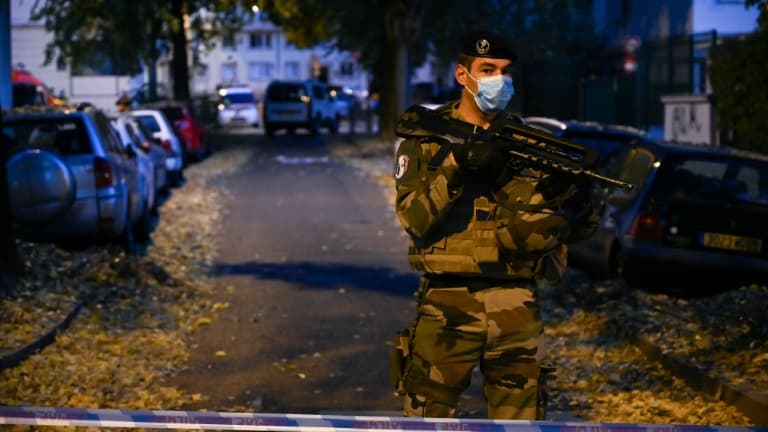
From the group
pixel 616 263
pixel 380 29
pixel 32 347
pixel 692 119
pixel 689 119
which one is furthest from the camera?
pixel 380 29

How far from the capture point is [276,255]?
15.1 metres

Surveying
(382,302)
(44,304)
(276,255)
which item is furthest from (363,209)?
(44,304)

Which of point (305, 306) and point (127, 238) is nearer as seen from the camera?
point (305, 306)

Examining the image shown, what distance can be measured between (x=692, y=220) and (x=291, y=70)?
9538 centimetres

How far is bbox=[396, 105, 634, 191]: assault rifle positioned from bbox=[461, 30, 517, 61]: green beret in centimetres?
22

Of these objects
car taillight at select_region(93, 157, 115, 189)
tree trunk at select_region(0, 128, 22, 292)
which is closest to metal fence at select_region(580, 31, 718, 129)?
car taillight at select_region(93, 157, 115, 189)

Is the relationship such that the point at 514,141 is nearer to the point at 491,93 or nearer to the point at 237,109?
the point at 491,93

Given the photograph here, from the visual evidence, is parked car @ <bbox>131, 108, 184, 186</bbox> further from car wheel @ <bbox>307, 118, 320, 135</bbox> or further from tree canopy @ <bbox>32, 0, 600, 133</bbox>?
car wheel @ <bbox>307, 118, 320, 135</bbox>

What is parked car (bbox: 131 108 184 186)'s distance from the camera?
24453mm

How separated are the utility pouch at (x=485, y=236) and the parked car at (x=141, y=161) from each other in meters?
11.5

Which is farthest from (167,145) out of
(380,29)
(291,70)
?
(291,70)

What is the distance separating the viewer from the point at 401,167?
4809mm

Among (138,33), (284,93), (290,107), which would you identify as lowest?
(290,107)

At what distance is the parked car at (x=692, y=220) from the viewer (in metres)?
11.1
